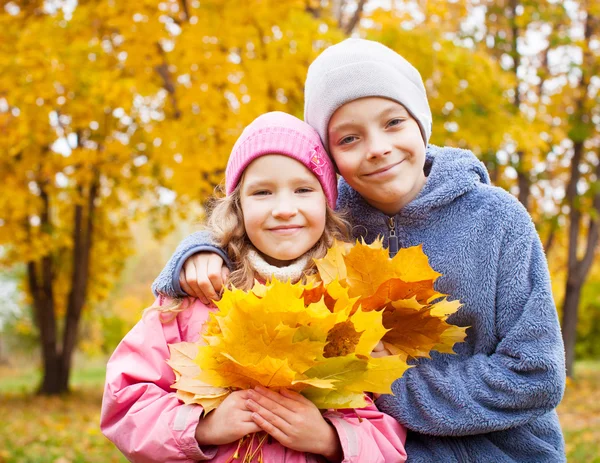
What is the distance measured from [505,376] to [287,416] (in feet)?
2.29

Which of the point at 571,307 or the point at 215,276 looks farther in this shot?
the point at 571,307

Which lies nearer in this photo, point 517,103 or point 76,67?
point 76,67

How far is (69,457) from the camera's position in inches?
238

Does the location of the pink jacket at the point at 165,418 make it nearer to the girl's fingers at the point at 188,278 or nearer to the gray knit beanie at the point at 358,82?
the girl's fingers at the point at 188,278

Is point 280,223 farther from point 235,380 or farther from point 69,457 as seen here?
point 69,457

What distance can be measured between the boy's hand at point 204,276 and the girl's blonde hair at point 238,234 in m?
0.05

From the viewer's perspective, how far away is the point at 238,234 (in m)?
2.35

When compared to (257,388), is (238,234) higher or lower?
higher

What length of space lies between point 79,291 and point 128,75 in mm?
5294

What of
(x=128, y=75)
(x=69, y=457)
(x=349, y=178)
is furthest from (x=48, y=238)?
(x=349, y=178)

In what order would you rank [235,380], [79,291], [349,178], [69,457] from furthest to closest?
[79,291]
[69,457]
[349,178]
[235,380]

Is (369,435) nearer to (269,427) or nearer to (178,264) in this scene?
(269,427)

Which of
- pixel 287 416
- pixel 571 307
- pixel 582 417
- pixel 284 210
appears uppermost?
pixel 284 210

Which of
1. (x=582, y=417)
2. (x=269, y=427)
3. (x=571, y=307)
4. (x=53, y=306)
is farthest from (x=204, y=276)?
(x=53, y=306)
